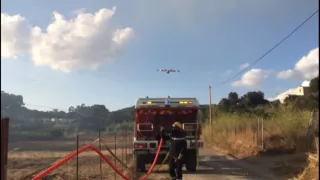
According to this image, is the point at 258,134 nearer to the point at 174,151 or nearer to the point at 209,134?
the point at 209,134

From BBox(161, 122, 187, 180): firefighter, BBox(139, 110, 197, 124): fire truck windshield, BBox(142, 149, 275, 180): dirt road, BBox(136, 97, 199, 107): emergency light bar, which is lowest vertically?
BBox(142, 149, 275, 180): dirt road

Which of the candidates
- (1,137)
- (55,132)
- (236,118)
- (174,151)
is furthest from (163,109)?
(55,132)

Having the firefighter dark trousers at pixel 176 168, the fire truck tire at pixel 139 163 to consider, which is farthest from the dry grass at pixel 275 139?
the firefighter dark trousers at pixel 176 168

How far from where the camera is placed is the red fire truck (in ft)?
50.8

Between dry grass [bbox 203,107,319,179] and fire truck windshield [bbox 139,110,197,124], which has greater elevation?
fire truck windshield [bbox 139,110,197,124]

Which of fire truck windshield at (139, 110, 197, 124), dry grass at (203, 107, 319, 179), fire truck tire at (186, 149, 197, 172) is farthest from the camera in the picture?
dry grass at (203, 107, 319, 179)

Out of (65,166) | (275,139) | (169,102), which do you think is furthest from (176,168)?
(275,139)

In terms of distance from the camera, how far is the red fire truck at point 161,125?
15.5 m

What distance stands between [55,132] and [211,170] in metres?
62.3

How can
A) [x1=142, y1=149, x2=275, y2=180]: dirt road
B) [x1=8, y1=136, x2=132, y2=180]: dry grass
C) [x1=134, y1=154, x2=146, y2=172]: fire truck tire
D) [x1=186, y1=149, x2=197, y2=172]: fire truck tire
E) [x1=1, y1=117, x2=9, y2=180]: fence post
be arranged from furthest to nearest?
[x1=8, y1=136, x2=132, y2=180]: dry grass → [x1=134, y1=154, x2=146, y2=172]: fire truck tire → [x1=186, y1=149, x2=197, y2=172]: fire truck tire → [x1=142, y1=149, x2=275, y2=180]: dirt road → [x1=1, y1=117, x2=9, y2=180]: fence post

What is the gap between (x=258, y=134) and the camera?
25.7 m

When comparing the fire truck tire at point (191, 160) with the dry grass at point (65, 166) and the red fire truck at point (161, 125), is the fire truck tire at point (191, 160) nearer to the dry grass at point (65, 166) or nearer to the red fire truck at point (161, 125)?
the red fire truck at point (161, 125)

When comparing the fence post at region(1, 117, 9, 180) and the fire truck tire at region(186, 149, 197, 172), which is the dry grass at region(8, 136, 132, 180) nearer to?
the fire truck tire at region(186, 149, 197, 172)

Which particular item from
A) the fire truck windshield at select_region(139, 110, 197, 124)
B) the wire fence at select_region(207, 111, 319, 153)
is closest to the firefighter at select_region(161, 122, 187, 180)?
the fire truck windshield at select_region(139, 110, 197, 124)
